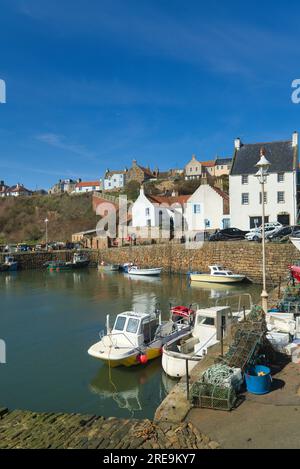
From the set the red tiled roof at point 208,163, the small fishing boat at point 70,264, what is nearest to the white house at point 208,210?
the small fishing boat at point 70,264

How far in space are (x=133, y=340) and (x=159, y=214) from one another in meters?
38.7

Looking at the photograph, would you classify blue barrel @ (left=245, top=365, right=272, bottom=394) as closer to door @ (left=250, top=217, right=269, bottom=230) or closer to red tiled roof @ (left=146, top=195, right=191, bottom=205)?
door @ (left=250, top=217, right=269, bottom=230)

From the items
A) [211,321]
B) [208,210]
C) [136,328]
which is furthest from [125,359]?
[208,210]

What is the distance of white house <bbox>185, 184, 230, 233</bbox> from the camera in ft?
154

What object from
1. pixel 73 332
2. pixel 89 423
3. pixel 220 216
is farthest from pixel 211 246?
pixel 89 423

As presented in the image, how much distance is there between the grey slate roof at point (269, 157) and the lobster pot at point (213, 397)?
3555 cm

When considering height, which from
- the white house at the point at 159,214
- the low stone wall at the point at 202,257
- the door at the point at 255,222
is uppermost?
the white house at the point at 159,214

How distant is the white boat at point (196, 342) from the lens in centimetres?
1272

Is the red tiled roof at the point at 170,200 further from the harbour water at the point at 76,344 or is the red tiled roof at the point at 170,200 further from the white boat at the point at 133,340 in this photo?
the white boat at the point at 133,340

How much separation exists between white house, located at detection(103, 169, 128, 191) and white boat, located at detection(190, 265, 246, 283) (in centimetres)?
6308

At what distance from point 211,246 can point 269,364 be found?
91.2 feet

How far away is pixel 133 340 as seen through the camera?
14516 millimetres

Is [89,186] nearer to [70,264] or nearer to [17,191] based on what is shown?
[17,191]
